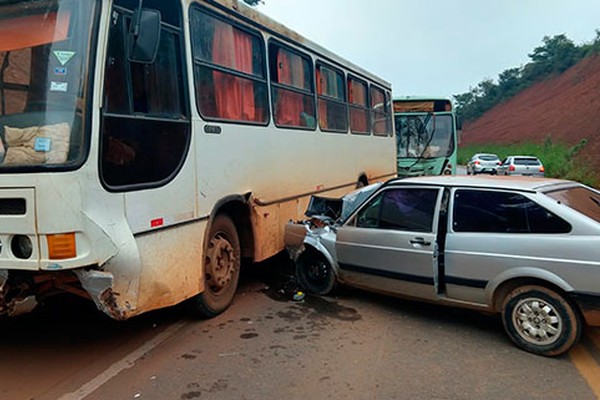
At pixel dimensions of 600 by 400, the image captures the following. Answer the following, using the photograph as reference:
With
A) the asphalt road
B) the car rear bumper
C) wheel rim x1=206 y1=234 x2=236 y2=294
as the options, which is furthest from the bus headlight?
the car rear bumper

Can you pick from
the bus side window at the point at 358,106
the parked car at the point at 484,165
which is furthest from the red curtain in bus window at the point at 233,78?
the parked car at the point at 484,165

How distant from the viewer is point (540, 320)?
165 inches

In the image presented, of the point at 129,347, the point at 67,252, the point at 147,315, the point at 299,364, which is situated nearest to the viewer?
the point at 67,252

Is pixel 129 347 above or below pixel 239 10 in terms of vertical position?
below

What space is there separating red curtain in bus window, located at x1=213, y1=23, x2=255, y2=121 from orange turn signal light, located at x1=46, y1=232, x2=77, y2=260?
7.38 feet

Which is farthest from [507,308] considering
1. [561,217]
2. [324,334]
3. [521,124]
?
[521,124]

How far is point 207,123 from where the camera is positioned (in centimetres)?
493

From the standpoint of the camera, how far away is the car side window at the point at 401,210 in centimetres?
505

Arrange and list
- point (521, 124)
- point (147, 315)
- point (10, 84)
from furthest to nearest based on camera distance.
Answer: point (521, 124) < point (147, 315) < point (10, 84)

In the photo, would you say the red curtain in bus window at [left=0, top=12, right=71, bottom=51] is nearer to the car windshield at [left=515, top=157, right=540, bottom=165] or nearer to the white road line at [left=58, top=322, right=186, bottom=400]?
the white road line at [left=58, top=322, right=186, bottom=400]

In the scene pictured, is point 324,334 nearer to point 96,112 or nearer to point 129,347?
point 129,347

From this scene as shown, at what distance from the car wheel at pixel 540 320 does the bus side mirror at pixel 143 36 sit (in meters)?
3.67

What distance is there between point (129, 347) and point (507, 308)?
3.43 m

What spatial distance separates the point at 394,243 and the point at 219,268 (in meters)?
1.88
